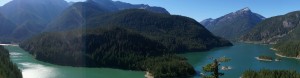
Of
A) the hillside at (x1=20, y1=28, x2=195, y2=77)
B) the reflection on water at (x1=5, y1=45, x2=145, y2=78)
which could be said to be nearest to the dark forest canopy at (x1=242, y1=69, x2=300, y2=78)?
Result: the reflection on water at (x1=5, y1=45, x2=145, y2=78)

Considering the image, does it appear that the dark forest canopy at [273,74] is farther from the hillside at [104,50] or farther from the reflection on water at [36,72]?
the reflection on water at [36,72]

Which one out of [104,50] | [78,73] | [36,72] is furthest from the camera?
[104,50]

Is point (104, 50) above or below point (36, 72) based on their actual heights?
above

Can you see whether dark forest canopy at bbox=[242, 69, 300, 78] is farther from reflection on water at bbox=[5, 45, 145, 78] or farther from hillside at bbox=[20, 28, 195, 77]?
hillside at bbox=[20, 28, 195, 77]

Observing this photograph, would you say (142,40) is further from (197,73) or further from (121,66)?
(197,73)

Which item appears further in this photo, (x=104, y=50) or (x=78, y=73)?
(x=104, y=50)

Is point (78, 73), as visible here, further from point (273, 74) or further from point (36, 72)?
point (273, 74)

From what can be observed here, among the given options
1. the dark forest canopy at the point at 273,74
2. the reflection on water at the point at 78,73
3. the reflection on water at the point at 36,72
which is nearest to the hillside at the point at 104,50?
the reflection on water at the point at 78,73

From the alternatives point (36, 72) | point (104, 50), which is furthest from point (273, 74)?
point (104, 50)

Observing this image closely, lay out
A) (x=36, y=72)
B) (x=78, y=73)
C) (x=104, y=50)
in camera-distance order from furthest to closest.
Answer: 1. (x=104, y=50)
2. (x=78, y=73)
3. (x=36, y=72)
